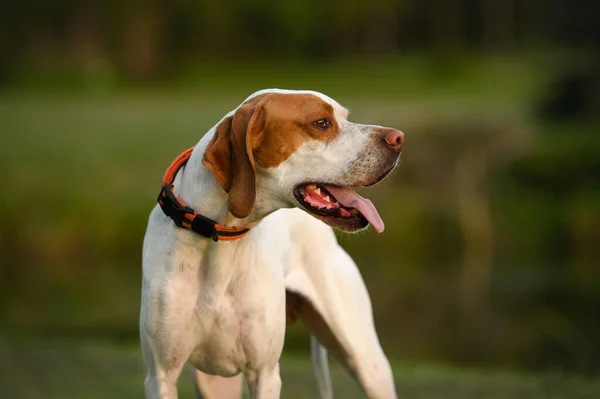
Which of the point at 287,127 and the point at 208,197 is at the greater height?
the point at 287,127

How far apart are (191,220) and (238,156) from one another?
14.7 inches

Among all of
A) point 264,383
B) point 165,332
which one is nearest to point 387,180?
point 264,383

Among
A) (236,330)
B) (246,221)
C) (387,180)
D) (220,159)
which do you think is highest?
(220,159)

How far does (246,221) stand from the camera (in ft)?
15.0

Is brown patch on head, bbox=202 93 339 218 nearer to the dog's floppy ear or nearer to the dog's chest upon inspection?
the dog's floppy ear

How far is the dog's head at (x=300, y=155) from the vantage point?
4328 mm

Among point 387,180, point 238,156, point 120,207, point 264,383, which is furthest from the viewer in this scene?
point 120,207

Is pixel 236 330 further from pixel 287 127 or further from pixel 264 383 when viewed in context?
pixel 287 127

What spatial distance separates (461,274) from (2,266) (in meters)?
6.82

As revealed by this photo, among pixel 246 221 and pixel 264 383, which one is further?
pixel 264 383

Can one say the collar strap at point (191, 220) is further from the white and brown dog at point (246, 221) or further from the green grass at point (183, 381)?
the green grass at point (183, 381)

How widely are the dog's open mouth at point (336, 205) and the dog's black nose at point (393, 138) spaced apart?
0.80 feet

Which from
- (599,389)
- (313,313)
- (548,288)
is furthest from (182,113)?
(313,313)

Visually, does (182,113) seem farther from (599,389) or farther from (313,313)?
(313,313)
